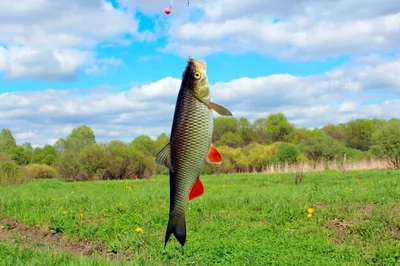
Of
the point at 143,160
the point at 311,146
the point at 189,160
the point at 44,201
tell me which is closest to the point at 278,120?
the point at 311,146

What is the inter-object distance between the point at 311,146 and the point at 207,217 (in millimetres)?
36937

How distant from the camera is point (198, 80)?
1.39m

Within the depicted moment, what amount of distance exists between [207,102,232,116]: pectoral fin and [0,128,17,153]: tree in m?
58.1

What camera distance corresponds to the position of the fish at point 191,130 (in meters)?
1.40

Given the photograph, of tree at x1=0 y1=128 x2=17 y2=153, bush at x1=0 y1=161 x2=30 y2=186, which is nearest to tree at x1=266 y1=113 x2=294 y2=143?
bush at x1=0 y1=161 x2=30 y2=186

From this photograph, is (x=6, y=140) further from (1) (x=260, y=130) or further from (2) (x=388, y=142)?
(2) (x=388, y=142)

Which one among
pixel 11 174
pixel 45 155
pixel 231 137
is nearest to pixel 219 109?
pixel 231 137

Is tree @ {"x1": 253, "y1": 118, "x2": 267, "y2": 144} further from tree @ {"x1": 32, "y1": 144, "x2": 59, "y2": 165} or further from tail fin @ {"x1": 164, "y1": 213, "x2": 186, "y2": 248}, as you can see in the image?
tail fin @ {"x1": 164, "y1": 213, "x2": 186, "y2": 248}

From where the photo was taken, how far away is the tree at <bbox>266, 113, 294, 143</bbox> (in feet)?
165

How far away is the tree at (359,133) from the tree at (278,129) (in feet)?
35.4

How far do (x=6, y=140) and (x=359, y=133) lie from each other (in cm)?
4366

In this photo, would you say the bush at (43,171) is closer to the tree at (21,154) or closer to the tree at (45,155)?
the tree at (21,154)

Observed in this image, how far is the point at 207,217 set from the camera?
33.4ft

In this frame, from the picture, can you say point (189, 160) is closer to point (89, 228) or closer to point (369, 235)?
point (369, 235)
